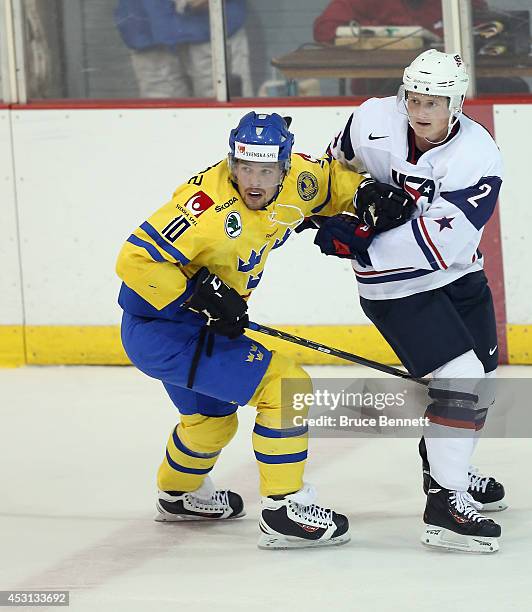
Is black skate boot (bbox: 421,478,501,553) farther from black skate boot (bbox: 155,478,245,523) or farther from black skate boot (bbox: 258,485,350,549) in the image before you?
black skate boot (bbox: 155,478,245,523)

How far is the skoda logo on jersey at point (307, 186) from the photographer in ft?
9.80

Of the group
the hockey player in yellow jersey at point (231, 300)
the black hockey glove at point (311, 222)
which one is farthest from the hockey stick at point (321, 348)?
the black hockey glove at point (311, 222)

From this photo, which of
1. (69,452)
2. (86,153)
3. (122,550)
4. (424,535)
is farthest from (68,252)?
(424,535)

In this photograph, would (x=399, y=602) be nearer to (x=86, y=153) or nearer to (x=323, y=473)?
(x=323, y=473)

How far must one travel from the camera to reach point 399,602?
2.53 m

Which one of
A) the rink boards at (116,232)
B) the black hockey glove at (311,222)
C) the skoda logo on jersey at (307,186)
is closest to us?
the skoda logo on jersey at (307,186)

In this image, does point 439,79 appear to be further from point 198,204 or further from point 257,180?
point 198,204

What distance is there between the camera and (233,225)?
2.81 m

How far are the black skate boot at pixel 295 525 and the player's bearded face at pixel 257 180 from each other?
2.30 ft

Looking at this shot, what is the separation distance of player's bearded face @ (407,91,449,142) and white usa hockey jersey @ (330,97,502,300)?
5cm

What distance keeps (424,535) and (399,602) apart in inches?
15.3

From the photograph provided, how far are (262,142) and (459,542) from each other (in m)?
1.03

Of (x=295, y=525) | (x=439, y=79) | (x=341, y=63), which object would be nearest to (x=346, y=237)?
(x=439, y=79)

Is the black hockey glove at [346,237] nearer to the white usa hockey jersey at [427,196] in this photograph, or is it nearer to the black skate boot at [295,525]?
A: the white usa hockey jersey at [427,196]
